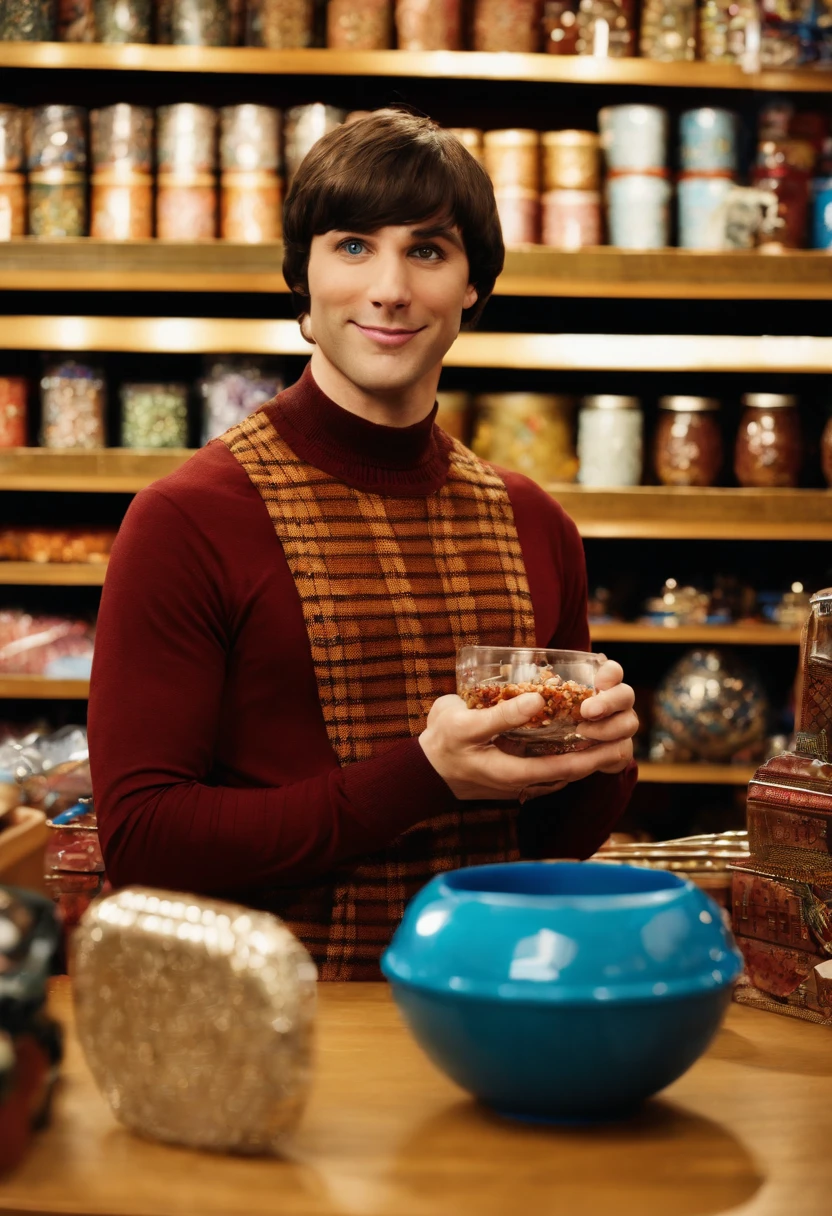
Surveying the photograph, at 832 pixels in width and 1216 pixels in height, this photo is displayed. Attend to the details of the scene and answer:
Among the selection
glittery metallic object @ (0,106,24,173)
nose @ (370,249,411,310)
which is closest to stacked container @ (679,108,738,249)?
glittery metallic object @ (0,106,24,173)

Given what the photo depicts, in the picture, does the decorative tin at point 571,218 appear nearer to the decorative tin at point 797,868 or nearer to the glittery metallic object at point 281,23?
the glittery metallic object at point 281,23

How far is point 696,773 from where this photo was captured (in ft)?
9.07

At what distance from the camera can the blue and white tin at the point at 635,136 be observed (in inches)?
107

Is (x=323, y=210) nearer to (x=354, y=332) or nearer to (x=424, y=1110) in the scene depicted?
(x=354, y=332)

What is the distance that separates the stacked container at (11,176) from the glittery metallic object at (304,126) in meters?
0.49

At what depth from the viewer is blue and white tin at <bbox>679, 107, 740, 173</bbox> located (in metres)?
2.74

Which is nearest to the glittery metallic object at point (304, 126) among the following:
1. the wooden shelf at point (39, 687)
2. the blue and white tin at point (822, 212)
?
the blue and white tin at point (822, 212)

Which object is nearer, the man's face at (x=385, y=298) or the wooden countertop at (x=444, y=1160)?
the wooden countertop at (x=444, y=1160)

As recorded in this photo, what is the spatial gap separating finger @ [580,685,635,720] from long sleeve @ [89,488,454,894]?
0.14 metres

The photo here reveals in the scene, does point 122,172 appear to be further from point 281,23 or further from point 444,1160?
point 444,1160

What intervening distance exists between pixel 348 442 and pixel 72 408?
1.41 meters

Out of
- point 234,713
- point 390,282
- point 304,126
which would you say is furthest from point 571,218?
point 234,713

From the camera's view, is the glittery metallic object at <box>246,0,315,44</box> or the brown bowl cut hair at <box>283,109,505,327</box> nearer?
the brown bowl cut hair at <box>283,109,505,327</box>

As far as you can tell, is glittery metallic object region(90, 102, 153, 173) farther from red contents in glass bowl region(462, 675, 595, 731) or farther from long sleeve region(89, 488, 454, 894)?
red contents in glass bowl region(462, 675, 595, 731)
